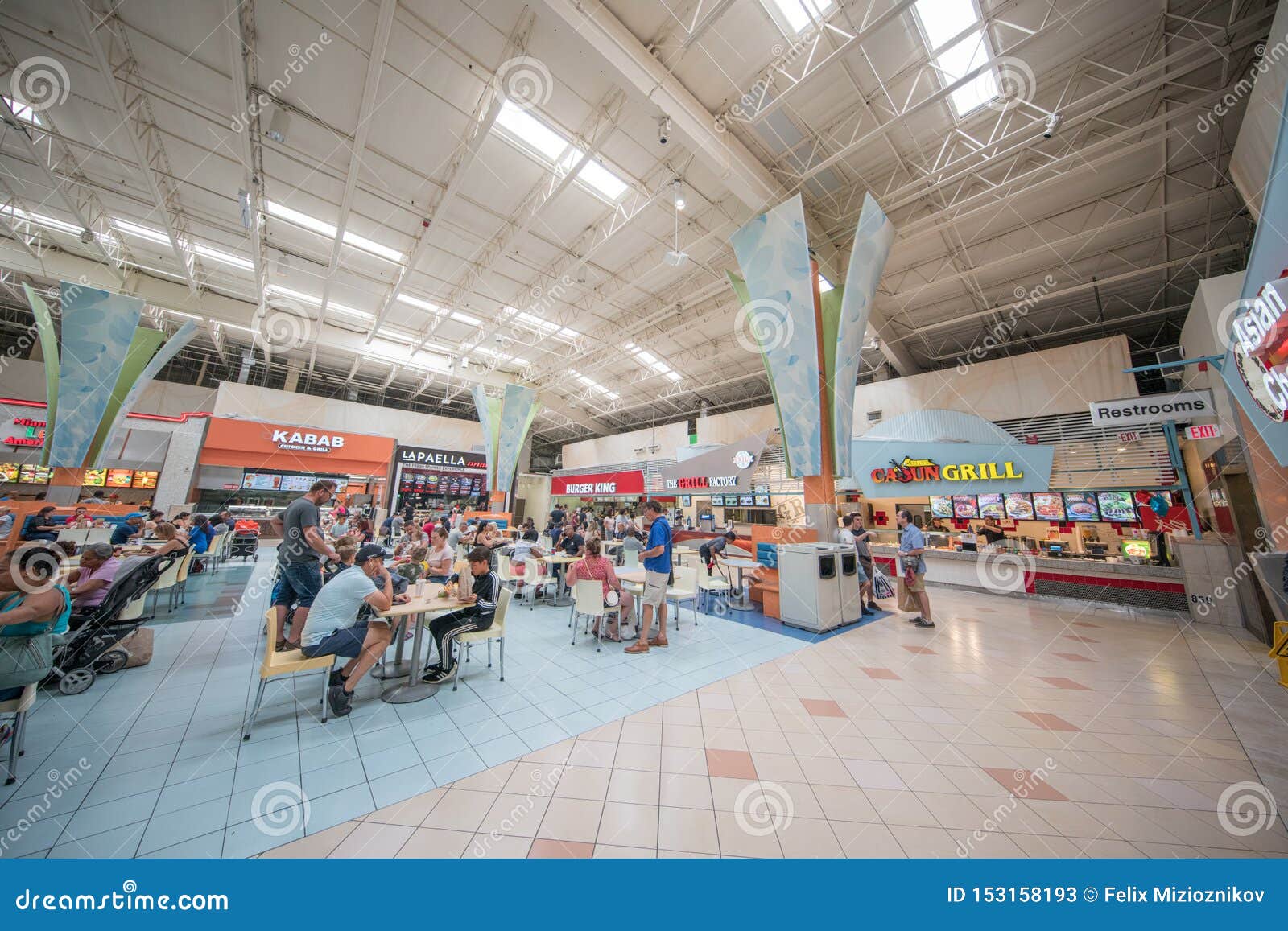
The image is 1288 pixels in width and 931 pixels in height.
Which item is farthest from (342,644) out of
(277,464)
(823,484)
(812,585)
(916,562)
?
(277,464)

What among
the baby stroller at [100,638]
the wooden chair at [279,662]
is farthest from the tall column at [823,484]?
the baby stroller at [100,638]

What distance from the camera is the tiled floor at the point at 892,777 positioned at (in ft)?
5.69

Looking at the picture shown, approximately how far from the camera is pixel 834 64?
500 centimetres

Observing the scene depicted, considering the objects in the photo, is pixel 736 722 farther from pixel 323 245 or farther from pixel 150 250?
pixel 150 250

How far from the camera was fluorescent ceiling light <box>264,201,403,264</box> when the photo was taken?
7562 millimetres

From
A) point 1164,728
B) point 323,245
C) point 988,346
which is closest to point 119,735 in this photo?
point 1164,728

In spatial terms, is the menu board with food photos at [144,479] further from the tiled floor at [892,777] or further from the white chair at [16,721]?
the tiled floor at [892,777]

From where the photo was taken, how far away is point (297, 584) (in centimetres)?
351

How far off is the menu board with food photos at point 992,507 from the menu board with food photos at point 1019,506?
123 millimetres

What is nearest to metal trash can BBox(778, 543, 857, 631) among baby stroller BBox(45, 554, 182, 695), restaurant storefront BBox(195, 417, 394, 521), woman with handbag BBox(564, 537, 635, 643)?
woman with handbag BBox(564, 537, 635, 643)

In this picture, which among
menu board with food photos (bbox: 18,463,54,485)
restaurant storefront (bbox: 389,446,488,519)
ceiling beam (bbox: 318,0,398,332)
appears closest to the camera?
ceiling beam (bbox: 318,0,398,332)

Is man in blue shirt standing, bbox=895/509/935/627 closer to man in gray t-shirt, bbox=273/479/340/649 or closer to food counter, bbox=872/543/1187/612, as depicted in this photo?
food counter, bbox=872/543/1187/612

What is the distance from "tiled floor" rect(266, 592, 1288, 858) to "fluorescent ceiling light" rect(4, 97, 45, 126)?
1058 centimetres

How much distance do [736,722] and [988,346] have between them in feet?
38.4
